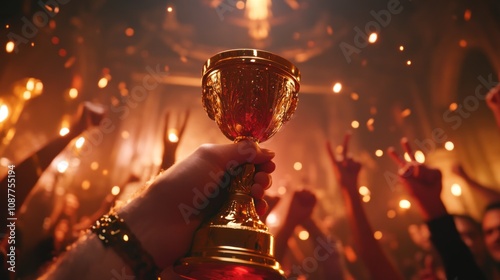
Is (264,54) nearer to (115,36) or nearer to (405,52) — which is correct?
(405,52)

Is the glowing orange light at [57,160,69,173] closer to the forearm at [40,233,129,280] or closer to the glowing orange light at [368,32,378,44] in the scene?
the forearm at [40,233,129,280]

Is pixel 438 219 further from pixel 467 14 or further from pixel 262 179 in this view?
pixel 262 179

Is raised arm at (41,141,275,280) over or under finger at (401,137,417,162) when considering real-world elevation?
under

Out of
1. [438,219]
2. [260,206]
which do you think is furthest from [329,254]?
[260,206]

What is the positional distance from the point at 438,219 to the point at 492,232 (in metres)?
0.24

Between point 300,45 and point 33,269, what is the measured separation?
238 centimetres

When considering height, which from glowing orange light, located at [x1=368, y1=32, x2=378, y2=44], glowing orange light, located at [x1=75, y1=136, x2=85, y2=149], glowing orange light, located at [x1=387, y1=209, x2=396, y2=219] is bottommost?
glowing orange light, located at [x1=387, y1=209, x2=396, y2=219]

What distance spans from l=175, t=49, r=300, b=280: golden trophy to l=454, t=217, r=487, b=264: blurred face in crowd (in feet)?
4.65

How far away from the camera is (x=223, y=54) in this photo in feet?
2.83

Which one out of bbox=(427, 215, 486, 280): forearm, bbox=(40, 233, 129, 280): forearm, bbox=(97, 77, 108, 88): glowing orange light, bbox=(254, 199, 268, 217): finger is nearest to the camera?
bbox=(40, 233, 129, 280): forearm

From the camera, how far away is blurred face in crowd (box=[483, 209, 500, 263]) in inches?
67.7

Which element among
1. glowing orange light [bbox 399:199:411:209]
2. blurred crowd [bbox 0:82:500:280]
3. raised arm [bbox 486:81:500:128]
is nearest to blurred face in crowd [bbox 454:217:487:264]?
blurred crowd [bbox 0:82:500:280]

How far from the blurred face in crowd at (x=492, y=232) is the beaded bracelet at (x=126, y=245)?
5.68 ft

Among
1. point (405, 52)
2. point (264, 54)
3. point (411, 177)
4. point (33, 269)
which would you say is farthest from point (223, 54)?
point (405, 52)
